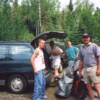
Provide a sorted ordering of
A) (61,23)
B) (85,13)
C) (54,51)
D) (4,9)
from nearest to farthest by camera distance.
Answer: (54,51) → (4,9) → (85,13) → (61,23)

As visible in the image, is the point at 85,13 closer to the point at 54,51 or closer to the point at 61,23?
the point at 61,23

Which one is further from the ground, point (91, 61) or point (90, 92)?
point (91, 61)

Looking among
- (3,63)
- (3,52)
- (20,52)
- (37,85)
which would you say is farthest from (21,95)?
(37,85)

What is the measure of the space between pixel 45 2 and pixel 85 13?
1375 centimetres

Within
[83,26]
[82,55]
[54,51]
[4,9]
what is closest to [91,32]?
[83,26]

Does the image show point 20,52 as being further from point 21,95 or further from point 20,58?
point 21,95

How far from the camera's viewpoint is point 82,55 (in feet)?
35.9

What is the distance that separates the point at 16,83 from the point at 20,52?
0.96m

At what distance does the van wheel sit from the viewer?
13359 mm

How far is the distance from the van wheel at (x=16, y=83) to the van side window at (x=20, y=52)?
59 cm

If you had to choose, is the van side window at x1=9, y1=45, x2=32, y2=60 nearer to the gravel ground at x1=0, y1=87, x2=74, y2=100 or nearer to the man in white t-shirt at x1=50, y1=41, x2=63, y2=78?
the man in white t-shirt at x1=50, y1=41, x2=63, y2=78

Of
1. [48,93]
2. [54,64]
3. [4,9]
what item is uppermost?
[4,9]

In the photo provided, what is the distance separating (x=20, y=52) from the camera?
13.5 meters

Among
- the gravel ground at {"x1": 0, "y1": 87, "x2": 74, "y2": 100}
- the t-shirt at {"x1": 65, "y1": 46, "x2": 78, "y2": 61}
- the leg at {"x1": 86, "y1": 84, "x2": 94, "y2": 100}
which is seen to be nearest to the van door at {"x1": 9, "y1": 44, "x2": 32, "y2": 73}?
the gravel ground at {"x1": 0, "y1": 87, "x2": 74, "y2": 100}
